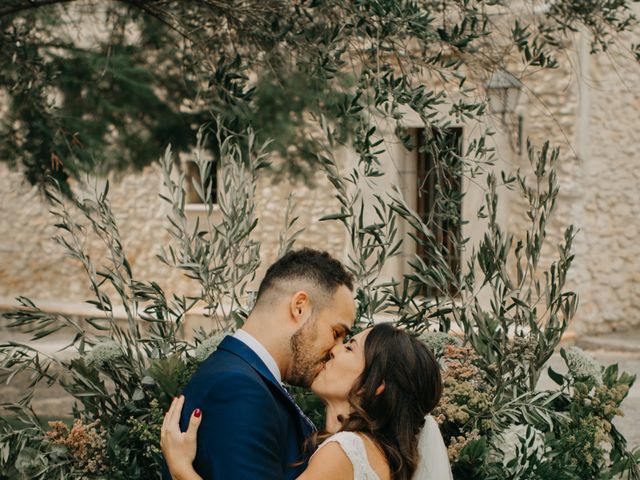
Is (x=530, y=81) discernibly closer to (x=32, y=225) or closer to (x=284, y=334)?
(x=32, y=225)

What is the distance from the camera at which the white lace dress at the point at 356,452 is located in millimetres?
2441

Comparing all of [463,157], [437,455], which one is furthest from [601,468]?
[463,157]

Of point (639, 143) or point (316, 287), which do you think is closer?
point (316, 287)

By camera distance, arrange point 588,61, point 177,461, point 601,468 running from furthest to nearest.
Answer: point 588,61, point 601,468, point 177,461

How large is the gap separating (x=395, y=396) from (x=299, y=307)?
14.1 inches

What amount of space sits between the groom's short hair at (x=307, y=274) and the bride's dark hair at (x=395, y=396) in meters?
0.20

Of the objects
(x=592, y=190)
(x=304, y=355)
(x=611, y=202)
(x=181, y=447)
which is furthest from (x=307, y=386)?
(x=611, y=202)

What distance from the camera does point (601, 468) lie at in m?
3.55

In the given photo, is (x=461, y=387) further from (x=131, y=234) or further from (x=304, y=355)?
(x=131, y=234)

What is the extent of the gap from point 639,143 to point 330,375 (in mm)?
12483

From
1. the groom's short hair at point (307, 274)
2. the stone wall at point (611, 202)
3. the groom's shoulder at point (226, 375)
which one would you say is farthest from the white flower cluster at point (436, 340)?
the stone wall at point (611, 202)

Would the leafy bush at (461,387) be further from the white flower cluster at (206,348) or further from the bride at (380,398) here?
the bride at (380,398)

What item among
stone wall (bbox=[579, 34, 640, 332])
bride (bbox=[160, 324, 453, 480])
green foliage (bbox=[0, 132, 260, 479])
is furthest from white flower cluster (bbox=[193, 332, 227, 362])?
stone wall (bbox=[579, 34, 640, 332])

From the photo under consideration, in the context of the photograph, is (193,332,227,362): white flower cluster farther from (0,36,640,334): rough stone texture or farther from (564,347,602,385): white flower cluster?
(0,36,640,334): rough stone texture
